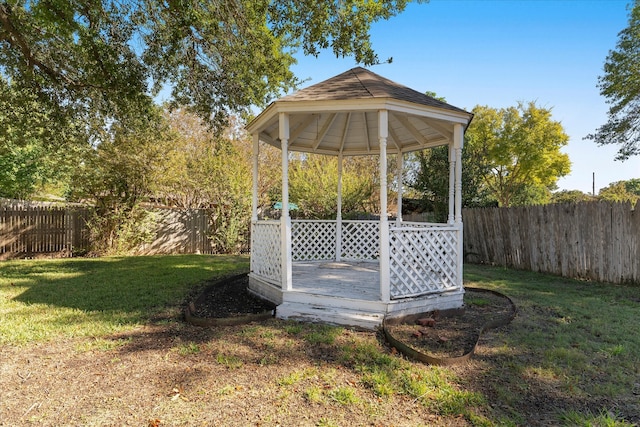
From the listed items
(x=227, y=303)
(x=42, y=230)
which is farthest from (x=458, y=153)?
(x=42, y=230)

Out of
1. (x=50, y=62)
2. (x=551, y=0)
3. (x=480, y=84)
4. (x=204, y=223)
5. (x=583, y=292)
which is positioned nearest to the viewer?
(x=583, y=292)

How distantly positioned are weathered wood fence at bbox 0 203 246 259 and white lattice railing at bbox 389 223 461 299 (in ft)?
32.7

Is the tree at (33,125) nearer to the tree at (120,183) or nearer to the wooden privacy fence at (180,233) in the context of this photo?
the tree at (120,183)

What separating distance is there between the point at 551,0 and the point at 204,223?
38.3 feet

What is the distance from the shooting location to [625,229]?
22.7ft

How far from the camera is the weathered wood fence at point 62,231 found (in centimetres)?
1095

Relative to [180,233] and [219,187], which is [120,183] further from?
[219,187]

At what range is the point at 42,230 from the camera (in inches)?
443

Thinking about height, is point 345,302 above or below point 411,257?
below

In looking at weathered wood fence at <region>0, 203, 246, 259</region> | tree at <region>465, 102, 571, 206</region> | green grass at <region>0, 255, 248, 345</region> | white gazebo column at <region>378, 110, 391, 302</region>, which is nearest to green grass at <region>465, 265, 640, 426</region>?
white gazebo column at <region>378, 110, 391, 302</region>

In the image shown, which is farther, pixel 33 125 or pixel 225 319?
pixel 33 125

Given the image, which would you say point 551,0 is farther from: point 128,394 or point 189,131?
point 189,131

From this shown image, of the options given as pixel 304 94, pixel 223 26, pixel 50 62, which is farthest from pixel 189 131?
pixel 304 94

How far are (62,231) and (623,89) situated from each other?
19102mm
